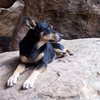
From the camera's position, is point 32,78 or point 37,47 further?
point 37,47

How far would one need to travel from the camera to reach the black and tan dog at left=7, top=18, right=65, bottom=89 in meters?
3.54

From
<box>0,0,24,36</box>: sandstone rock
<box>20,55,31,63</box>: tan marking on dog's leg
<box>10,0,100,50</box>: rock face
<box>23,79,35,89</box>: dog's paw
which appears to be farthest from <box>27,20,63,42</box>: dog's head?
<box>0,0,24,36</box>: sandstone rock

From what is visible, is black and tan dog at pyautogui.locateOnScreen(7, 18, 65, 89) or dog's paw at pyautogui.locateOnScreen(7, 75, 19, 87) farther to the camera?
black and tan dog at pyautogui.locateOnScreen(7, 18, 65, 89)

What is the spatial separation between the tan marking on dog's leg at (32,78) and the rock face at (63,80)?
42 millimetres

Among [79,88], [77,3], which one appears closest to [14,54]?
[79,88]

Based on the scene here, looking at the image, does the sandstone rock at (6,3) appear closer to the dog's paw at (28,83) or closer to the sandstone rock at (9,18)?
the sandstone rock at (9,18)

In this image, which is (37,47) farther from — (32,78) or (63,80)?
(63,80)

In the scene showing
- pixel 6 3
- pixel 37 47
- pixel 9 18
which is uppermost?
pixel 37 47

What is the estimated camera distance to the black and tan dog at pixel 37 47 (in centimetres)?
354

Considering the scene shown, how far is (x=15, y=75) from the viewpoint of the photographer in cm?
352

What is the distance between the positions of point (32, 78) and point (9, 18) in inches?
184

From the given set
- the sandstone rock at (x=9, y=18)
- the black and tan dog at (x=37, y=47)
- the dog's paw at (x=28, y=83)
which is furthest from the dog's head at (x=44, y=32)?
the sandstone rock at (x=9, y=18)

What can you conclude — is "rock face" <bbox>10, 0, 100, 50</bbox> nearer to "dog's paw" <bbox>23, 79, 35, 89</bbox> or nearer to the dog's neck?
the dog's neck

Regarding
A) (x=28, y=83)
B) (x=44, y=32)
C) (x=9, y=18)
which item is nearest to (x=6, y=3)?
(x=9, y=18)
